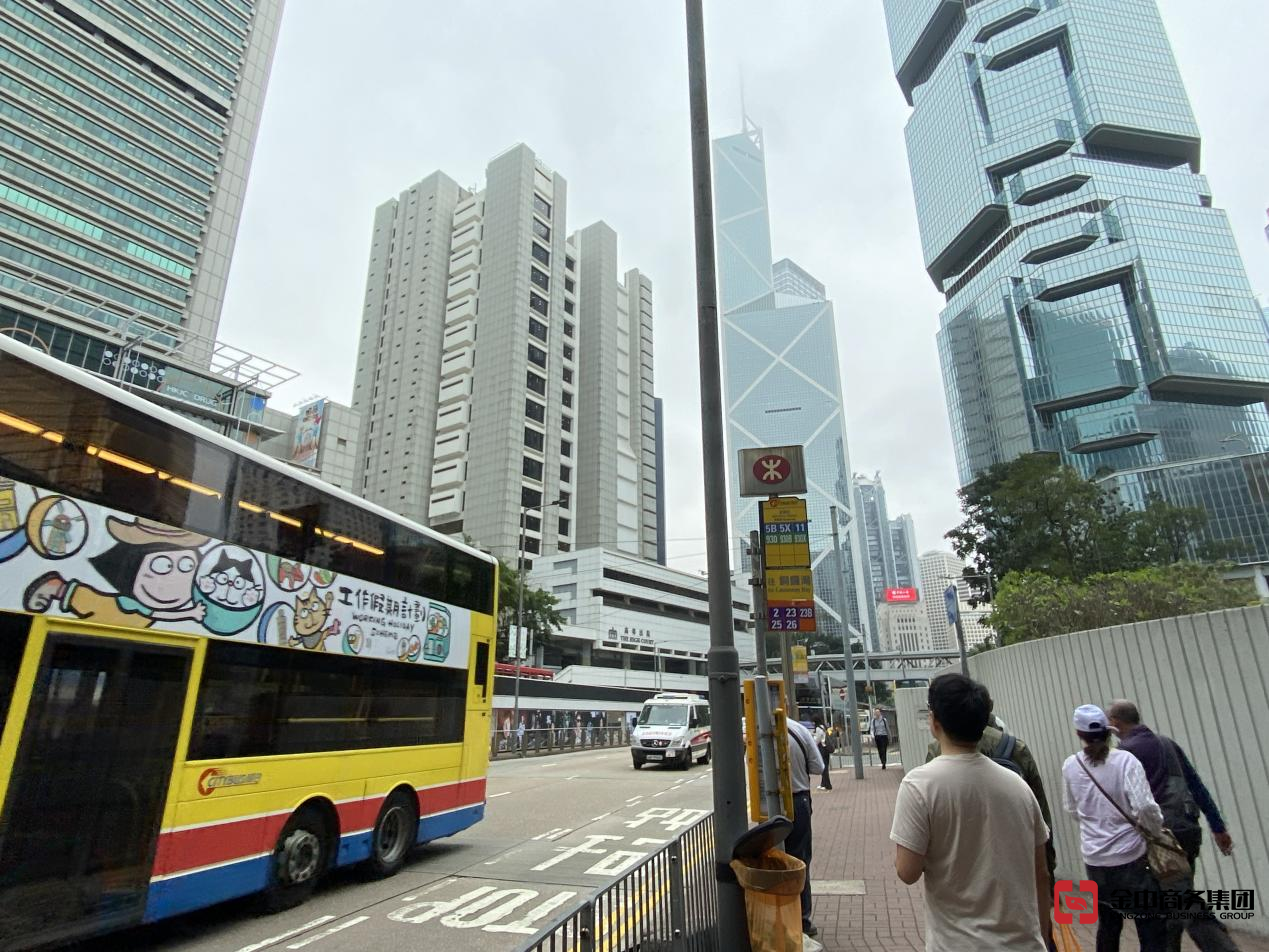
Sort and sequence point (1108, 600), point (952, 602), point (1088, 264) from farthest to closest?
point (1088, 264) → point (1108, 600) → point (952, 602)

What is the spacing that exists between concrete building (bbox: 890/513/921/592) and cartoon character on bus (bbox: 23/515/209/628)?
540 ft

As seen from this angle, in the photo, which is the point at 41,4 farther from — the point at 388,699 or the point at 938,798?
the point at 938,798

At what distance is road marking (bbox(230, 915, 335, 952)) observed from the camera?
5.48 m

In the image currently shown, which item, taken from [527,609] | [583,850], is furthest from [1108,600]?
[527,609]

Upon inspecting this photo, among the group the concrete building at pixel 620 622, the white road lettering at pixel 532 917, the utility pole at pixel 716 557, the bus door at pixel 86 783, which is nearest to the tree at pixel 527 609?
the concrete building at pixel 620 622

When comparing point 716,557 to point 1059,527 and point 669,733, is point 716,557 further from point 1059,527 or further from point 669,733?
point 1059,527

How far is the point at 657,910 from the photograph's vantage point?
4.10 m

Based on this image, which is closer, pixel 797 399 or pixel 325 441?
pixel 325 441

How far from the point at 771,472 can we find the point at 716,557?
8.37 ft

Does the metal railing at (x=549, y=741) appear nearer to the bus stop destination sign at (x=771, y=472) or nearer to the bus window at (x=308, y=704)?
the bus window at (x=308, y=704)

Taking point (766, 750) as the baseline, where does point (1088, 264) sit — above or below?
above

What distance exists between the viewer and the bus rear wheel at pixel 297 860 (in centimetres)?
634

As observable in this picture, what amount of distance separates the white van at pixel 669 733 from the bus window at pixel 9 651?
18854mm

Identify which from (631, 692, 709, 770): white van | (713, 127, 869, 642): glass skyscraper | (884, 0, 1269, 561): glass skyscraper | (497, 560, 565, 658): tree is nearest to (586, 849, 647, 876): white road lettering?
(631, 692, 709, 770): white van
